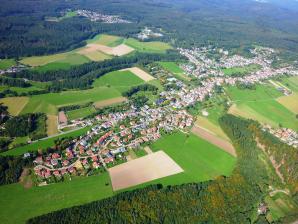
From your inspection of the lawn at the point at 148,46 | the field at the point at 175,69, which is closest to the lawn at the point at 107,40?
the lawn at the point at 148,46

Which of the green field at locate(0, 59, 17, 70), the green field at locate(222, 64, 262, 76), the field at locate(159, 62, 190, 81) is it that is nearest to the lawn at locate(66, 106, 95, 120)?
the field at locate(159, 62, 190, 81)

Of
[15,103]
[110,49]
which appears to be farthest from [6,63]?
[110,49]

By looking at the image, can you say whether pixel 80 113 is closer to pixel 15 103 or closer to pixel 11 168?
pixel 15 103

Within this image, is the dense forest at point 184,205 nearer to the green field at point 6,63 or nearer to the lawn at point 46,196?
the lawn at point 46,196

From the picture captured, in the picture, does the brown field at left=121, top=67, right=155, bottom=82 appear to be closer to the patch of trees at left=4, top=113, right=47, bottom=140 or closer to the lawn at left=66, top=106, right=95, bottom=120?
the lawn at left=66, top=106, right=95, bottom=120

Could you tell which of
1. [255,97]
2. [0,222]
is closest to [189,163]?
[0,222]

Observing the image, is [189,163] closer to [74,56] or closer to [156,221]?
[156,221]
